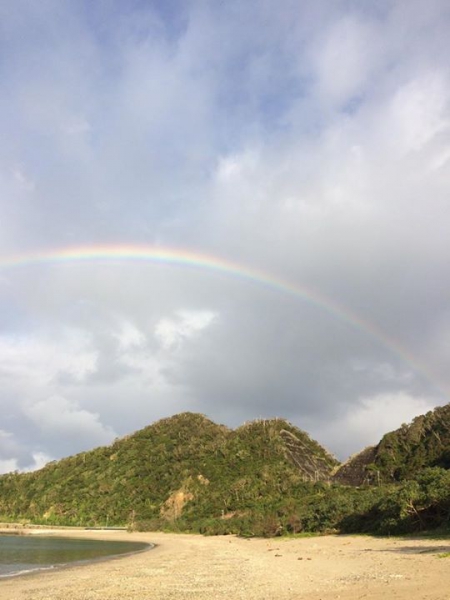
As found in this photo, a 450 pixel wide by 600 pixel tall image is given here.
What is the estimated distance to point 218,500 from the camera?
7406 cm

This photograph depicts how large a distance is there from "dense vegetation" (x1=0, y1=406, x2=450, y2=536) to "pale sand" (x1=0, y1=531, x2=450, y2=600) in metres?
13.2

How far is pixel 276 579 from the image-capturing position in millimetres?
16297

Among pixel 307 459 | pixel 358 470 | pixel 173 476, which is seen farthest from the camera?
pixel 307 459

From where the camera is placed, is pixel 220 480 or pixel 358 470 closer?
pixel 358 470

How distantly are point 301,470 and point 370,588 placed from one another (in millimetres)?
74550

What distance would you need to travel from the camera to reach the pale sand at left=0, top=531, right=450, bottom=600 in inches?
491

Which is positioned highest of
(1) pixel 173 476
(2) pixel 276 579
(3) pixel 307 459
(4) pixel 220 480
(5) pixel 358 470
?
(3) pixel 307 459

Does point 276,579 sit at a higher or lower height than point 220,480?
lower

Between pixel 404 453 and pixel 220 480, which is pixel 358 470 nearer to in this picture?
pixel 404 453

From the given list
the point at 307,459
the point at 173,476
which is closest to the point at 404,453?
the point at 307,459

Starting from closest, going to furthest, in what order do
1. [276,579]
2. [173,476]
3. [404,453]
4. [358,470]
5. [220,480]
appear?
[276,579]
[404,453]
[358,470]
[220,480]
[173,476]

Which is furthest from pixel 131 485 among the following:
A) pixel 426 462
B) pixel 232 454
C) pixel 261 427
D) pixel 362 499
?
pixel 362 499

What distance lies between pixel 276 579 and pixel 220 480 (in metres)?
69.4

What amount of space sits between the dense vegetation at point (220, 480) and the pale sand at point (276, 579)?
13.2 m
